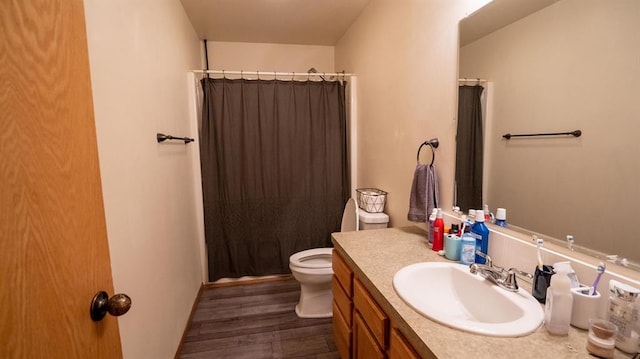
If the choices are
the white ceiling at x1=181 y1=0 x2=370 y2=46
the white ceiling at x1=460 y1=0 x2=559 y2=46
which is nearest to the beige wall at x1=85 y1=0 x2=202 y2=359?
the white ceiling at x1=181 y1=0 x2=370 y2=46

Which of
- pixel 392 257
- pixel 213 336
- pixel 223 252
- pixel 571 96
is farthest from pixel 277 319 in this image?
pixel 571 96

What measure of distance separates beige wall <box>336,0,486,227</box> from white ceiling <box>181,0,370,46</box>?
217mm

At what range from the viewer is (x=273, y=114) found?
2.63 meters

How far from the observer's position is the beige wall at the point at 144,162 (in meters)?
1.01

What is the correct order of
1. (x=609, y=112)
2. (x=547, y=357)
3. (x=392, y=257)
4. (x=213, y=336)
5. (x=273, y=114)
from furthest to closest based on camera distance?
1. (x=273, y=114)
2. (x=213, y=336)
3. (x=392, y=257)
4. (x=609, y=112)
5. (x=547, y=357)

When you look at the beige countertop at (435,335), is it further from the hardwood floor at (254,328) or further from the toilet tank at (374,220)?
the hardwood floor at (254,328)

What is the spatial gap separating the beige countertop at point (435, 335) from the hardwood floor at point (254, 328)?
38.7 inches

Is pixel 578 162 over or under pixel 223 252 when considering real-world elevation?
over

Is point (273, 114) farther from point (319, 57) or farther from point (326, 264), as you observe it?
point (326, 264)

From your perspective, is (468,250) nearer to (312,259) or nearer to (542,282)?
(542,282)

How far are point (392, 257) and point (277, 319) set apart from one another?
1.34 metres

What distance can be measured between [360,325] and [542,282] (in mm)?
720

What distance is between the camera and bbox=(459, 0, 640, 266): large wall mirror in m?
0.77

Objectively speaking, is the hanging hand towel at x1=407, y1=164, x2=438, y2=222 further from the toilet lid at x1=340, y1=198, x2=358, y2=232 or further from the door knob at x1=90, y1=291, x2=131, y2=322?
the door knob at x1=90, y1=291, x2=131, y2=322
